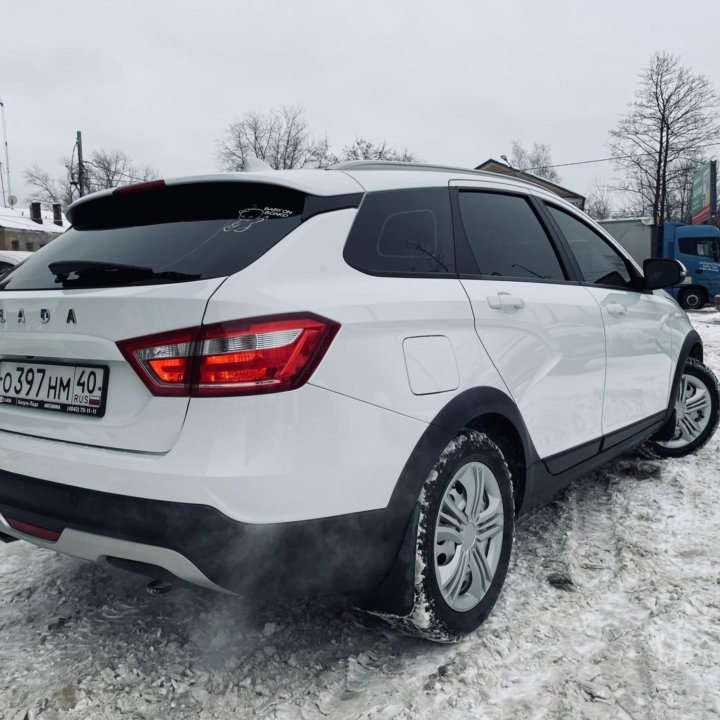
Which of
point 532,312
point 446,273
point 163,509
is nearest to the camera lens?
point 163,509

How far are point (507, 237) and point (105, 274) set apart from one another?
1.62m

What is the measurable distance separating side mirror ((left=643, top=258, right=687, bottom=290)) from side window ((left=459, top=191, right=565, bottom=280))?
93 centimetres

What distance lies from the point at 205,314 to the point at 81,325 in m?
0.44

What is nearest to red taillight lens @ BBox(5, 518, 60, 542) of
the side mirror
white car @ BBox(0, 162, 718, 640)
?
white car @ BBox(0, 162, 718, 640)

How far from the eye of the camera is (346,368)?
178 cm

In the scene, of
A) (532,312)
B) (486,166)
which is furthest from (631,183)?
(532,312)

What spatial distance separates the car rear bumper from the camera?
5.51ft

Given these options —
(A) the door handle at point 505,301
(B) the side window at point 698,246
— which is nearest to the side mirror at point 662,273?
(A) the door handle at point 505,301

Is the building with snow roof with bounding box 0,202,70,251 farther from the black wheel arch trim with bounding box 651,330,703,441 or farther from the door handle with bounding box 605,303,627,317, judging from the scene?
the door handle with bounding box 605,303,627,317

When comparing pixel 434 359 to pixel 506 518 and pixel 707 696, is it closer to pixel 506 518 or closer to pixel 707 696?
pixel 506 518

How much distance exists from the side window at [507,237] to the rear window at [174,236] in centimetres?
87

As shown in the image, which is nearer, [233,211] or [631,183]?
[233,211]

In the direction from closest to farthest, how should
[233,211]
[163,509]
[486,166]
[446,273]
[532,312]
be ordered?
[163,509], [233,211], [446,273], [532,312], [486,166]

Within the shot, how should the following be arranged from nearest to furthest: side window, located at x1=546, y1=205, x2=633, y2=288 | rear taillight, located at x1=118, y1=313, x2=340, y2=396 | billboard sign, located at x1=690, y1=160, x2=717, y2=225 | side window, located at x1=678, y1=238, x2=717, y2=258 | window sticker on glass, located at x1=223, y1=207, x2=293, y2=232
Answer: rear taillight, located at x1=118, y1=313, x2=340, y2=396 < window sticker on glass, located at x1=223, y1=207, x2=293, y2=232 < side window, located at x1=546, y1=205, x2=633, y2=288 < side window, located at x1=678, y1=238, x2=717, y2=258 < billboard sign, located at x1=690, y1=160, x2=717, y2=225
